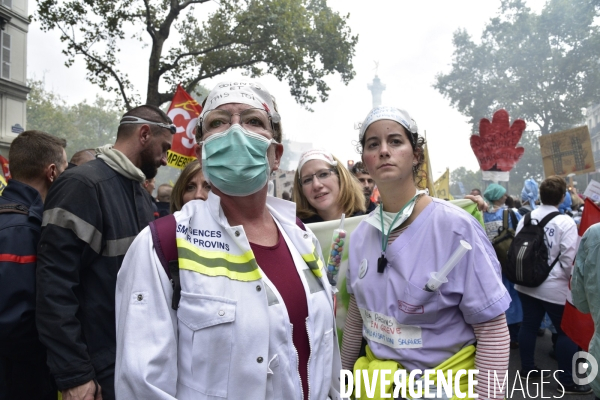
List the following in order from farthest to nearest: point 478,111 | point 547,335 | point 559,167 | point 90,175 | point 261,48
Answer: point 478,111 < point 261,48 < point 559,167 < point 547,335 < point 90,175

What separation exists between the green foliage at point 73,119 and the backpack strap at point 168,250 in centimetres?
4827

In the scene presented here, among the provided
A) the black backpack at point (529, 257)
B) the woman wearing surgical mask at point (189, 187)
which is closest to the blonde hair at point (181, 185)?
the woman wearing surgical mask at point (189, 187)

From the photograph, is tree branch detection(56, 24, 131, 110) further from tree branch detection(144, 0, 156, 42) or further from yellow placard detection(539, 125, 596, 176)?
yellow placard detection(539, 125, 596, 176)

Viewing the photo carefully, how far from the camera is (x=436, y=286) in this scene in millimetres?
1872

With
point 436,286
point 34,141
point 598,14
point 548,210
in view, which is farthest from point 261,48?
point 598,14

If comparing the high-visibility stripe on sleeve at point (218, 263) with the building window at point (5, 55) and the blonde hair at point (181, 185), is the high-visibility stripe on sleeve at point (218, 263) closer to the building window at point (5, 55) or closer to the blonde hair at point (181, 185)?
the blonde hair at point (181, 185)

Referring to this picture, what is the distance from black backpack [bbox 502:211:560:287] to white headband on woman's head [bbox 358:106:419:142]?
357 centimetres

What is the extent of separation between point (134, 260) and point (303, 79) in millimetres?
13622

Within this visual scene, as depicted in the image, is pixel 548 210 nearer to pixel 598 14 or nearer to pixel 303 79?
pixel 303 79

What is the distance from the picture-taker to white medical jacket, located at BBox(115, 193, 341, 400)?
1324 mm

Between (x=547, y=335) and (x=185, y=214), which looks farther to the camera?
(x=547, y=335)

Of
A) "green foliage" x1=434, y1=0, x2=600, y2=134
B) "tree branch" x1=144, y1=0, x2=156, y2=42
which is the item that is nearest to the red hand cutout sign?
"tree branch" x1=144, y1=0, x2=156, y2=42

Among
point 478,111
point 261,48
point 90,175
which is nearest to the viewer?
point 90,175

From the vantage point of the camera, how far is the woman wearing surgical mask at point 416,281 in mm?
1897
